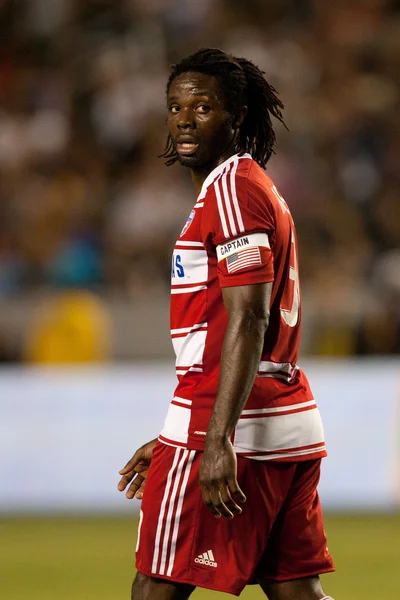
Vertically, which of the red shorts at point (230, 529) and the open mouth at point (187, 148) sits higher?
the open mouth at point (187, 148)

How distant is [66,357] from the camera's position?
1028 centimetres

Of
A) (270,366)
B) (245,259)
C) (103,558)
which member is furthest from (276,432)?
(103,558)

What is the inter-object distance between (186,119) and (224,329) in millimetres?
636

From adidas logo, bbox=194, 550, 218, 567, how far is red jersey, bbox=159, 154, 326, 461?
31 centimetres

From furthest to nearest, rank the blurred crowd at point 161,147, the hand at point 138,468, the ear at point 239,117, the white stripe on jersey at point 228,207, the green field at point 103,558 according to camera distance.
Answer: the blurred crowd at point 161,147 < the green field at point 103,558 < the hand at point 138,468 < the ear at point 239,117 < the white stripe on jersey at point 228,207

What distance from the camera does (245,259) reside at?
3.39 m

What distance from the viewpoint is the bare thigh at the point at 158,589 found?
11.9ft

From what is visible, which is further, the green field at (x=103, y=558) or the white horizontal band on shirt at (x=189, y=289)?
the green field at (x=103, y=558)

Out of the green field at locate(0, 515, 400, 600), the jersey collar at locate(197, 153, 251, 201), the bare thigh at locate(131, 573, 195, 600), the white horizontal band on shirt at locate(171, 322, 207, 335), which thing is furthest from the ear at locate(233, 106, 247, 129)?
the green field at locate(0, 515, 400, 600)

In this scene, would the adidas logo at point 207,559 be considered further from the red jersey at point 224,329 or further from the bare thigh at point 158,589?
the red jersey at point 224,329

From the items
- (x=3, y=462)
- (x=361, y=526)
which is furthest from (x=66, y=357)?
(x=361, y=526)

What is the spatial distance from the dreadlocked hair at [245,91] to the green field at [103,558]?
10.4ft

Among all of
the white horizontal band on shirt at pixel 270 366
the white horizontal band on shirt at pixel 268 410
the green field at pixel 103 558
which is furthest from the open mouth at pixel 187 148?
the green field at pixel 103 558

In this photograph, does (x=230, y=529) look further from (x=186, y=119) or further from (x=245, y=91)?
(x=245, y=91)
